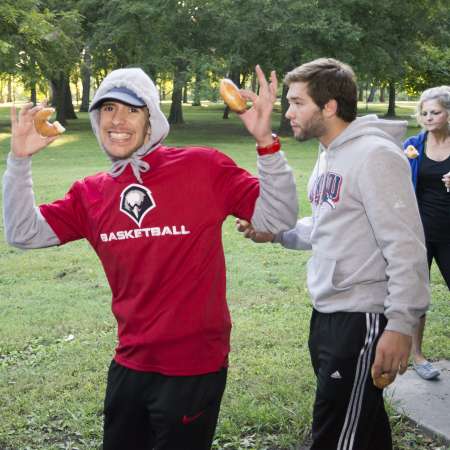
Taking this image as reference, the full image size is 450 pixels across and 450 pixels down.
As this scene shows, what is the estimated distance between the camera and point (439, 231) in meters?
4.93

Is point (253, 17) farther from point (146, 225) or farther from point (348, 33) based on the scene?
point (146, 225)

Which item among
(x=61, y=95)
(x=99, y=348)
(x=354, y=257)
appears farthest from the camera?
(x=61, y=95)

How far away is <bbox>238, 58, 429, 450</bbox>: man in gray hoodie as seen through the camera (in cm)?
276

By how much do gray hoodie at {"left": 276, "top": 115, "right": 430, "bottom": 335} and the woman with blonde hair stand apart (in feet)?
6.25

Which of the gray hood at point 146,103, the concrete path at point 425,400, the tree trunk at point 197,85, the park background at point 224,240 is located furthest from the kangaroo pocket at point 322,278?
the tree trunk at point 197,85

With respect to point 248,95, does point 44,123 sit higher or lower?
lower

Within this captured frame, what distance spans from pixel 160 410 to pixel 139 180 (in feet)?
2.71

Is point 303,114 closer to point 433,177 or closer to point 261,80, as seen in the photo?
point 261,80

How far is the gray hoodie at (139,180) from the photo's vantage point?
2.53 m

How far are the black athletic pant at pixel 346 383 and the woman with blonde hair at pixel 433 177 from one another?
2072 millimetres

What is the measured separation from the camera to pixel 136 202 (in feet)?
8.57

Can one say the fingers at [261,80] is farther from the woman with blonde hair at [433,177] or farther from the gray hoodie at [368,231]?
the woman with blonde hair at [433,177]

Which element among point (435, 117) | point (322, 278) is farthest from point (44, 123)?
point (435, 117)

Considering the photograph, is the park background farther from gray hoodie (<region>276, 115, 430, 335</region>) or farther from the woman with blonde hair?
gray hoodie (<region>276, 115, 430, 335</region>)
